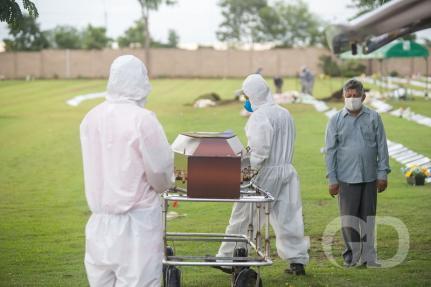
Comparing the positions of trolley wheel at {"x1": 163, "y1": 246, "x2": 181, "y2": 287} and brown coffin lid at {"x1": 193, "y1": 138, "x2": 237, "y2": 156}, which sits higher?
brown coffin lid at {"x1": 193, "y1": 138, "x2": 237, "y2": 156}

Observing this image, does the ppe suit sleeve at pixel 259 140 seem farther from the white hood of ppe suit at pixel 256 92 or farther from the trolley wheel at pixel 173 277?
the trolley wheel at pixel 173 277

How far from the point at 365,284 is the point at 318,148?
14.8 metres

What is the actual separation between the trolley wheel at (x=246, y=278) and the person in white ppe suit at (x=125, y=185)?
1991 mm

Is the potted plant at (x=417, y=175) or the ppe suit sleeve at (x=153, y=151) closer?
the ppe suit sleeve at (x=153, y=151)

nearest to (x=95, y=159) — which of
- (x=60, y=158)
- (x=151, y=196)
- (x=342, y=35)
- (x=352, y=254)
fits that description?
(x=151, y=196)

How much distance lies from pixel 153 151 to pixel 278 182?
134 inches

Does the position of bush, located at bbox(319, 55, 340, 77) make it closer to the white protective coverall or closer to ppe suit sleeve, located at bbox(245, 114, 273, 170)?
the white protective coverall

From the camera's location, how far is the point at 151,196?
6738 millimetres

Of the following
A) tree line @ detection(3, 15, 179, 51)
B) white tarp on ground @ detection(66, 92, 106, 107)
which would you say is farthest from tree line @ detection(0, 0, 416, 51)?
white tarp on ground @ detection(66, 92, 106, 107)

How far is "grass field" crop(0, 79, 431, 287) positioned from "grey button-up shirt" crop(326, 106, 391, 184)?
1.03 meters

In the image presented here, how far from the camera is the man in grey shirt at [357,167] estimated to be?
10.2m

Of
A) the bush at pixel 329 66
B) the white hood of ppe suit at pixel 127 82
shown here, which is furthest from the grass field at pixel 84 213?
the bush at pixel 329 66

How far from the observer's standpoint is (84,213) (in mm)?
14977

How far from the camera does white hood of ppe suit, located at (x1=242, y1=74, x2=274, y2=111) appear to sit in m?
9.80
